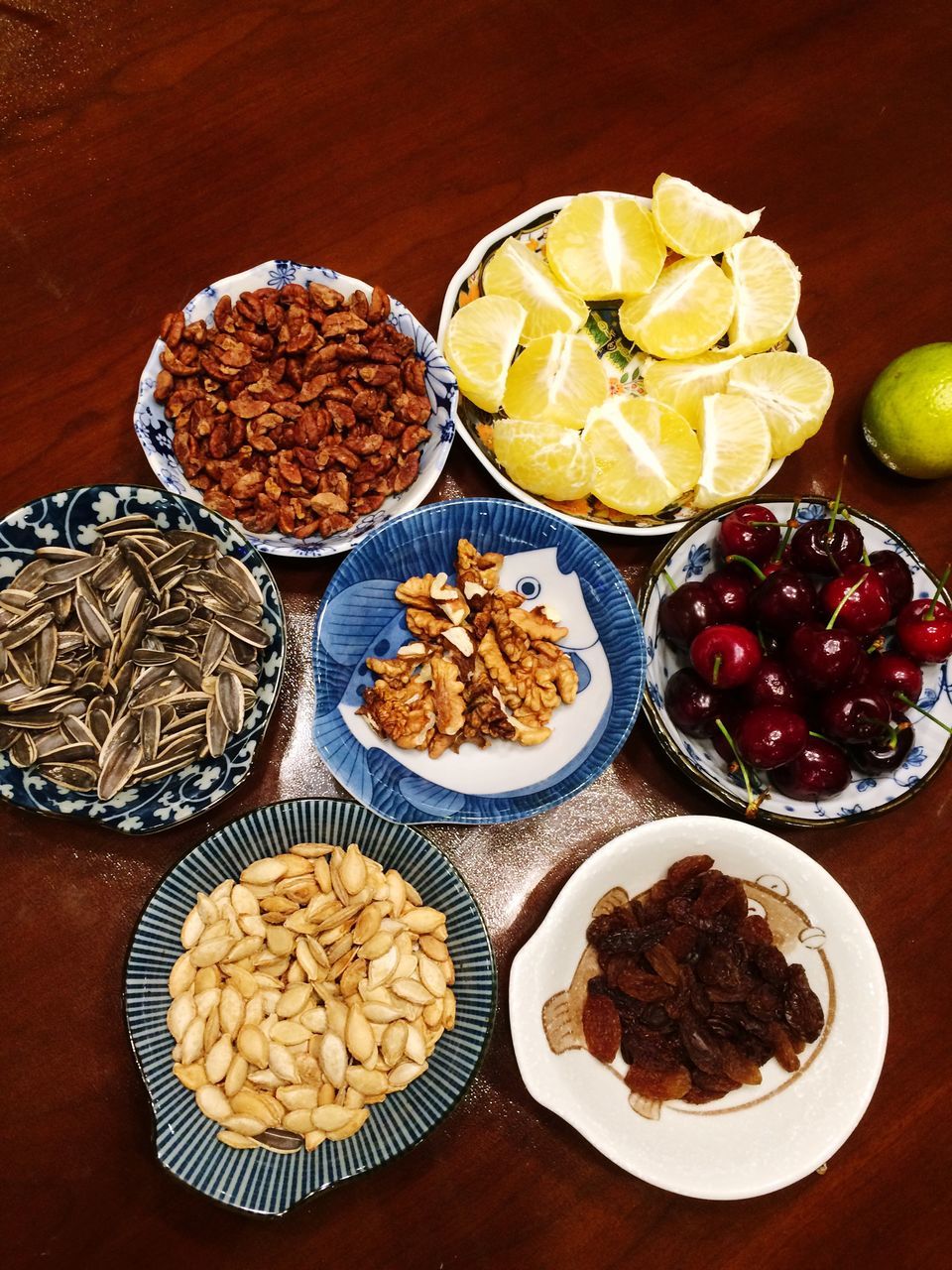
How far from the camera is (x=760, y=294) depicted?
143 centimetres

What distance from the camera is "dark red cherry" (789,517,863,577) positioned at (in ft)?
4.27

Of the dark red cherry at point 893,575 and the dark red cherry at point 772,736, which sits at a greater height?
the dark red cherry at point 893,575

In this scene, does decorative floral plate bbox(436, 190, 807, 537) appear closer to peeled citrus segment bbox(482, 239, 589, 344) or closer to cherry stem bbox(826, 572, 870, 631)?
peeled citrus segment bbox(482, 239, 589, 344)

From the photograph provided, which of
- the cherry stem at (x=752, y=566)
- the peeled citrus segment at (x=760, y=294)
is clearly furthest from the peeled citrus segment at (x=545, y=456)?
the peeled citrus segment at (x=760, y=294)

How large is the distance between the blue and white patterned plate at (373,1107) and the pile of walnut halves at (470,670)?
0.49ft

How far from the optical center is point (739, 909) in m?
1.26

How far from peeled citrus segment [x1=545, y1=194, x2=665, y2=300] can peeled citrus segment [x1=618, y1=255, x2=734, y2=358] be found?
0.04m

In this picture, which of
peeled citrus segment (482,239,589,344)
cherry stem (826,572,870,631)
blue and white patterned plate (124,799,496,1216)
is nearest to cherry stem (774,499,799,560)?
cherry stem (826,572,870,631)

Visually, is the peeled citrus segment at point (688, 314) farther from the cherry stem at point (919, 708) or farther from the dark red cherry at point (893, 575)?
the cherry stem at point (919, 708)

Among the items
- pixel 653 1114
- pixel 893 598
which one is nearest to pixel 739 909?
pixel 653 1114

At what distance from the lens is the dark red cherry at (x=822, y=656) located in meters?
1.22

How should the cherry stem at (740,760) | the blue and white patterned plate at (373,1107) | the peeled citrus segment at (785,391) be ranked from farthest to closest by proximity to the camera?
the peeled citrus segment at (785,391)
the cherry stem at (740,760)
the blue and white patterned plate at (373,1107)

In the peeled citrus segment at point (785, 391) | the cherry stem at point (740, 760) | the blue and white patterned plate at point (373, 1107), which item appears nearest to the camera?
the blue and white patterned plate at point (373, 1107)

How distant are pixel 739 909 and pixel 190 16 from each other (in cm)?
167
